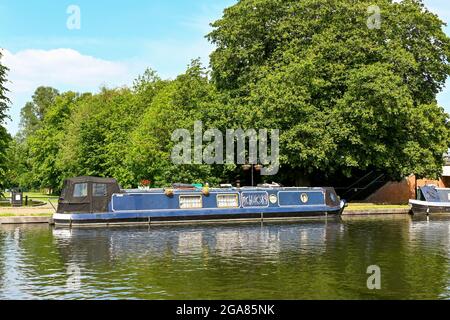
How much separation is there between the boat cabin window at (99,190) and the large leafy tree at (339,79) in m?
14.7

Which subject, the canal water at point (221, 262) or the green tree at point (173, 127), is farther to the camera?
the green tree at point (173, 127)

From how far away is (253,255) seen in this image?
23766 mm

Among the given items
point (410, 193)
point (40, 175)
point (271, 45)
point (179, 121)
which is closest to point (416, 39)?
point (271, 45)

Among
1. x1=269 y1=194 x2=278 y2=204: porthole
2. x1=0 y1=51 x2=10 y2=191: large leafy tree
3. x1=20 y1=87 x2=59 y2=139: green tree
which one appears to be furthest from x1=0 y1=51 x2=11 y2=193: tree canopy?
x1=20 y1=87 x2=59 y2=139: green tree

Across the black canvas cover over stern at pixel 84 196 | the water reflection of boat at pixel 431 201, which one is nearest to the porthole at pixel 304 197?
the water reflection of boat at pixel 431 201

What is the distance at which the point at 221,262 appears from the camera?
71.5 ft

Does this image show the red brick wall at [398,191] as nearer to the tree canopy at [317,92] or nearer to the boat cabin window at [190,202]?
the tree canopy at [317,92]

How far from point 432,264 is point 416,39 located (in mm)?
35242

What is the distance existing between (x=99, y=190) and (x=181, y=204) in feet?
17.5

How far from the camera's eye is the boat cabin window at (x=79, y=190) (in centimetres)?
3488

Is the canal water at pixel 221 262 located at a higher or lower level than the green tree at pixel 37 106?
lower

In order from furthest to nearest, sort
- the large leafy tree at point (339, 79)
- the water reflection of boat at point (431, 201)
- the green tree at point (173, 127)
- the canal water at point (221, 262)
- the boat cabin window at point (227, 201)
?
1. the green tree at point (173, 127)
2. the water reflection of boat at point (431, 201)
3. the large leafy tree at point (339, 79)
4. the boat cabin window at point (227, 201)
5. the canal water at point (221, 262)

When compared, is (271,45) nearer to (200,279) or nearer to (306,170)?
(306,170)

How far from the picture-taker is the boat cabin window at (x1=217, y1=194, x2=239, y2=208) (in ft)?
127
